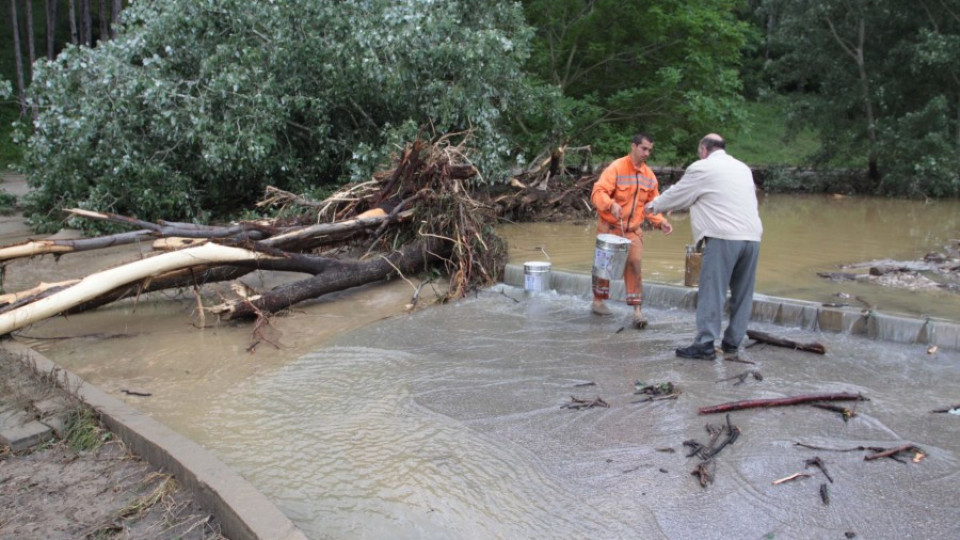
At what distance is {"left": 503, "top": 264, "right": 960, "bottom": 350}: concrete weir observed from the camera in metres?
7.21

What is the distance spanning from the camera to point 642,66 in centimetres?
1900

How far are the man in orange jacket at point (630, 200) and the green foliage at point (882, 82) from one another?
46.7ft

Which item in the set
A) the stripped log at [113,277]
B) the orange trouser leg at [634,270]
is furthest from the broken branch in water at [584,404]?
the stripped log at [113,277]

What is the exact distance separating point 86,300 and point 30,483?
3.42 meters

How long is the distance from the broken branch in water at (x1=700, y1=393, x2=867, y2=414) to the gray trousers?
1.13m

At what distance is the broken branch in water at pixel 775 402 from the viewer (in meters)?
5.57

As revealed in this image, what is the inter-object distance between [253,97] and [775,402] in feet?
30.6

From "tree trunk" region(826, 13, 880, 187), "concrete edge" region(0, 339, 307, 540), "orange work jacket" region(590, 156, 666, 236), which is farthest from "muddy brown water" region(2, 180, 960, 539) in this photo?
"tree trunk" region(826, 13, 880, 187)

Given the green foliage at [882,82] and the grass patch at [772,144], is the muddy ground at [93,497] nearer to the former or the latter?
the green foliage at [882,82]

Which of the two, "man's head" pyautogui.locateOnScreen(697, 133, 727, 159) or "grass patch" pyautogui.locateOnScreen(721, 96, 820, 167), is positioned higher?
"grass patch" pyautogui.locateOnScreen(721, 96, 820, 167)

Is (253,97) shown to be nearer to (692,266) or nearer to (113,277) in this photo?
(113,277)

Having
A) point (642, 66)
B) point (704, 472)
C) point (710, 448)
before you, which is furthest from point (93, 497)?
point (642, 66)

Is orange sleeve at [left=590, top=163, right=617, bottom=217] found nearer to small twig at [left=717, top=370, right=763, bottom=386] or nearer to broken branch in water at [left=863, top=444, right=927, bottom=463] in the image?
small twig at [left=717, top=370, right=763, bottom=386]

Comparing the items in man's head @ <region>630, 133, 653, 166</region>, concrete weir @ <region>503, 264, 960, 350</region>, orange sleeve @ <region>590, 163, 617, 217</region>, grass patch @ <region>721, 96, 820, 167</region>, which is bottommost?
concrete weir @ <region>503, 264, 960, 350</region>
